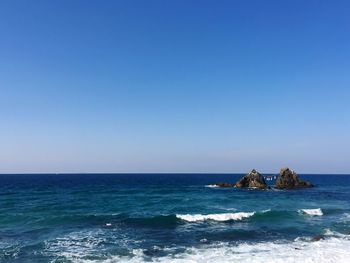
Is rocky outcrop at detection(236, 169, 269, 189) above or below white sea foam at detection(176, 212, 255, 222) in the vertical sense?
above

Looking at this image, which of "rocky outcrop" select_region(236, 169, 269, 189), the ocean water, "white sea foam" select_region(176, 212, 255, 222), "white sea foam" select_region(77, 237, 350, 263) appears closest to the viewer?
"white sea foam" select_region(77, 237, 350, 263)

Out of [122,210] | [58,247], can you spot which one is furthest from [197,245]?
[122,210]

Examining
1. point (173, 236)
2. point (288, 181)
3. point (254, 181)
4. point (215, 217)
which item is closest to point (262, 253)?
point (173, 236)

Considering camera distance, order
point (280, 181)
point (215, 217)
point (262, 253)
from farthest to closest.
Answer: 1. point (280, 181)
2. point (215, 217)
3. point (262, 253)

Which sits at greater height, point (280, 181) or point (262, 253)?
point (280, 181)

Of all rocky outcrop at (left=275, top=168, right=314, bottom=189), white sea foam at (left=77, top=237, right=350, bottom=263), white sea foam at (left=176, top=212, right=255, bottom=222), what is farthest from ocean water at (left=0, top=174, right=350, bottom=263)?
rocky outcrop at (left=275, top=168, right=314, bottom=189)

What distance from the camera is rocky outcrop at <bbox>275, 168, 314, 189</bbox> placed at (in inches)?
3152

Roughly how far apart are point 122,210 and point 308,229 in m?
21.8

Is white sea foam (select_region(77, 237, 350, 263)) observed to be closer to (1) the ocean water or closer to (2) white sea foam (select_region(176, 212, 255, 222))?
(1) the ocean water

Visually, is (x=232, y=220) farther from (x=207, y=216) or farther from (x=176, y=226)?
(x=176, y=226)

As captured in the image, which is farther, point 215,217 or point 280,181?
point 280,181

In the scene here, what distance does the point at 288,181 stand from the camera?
266 feet

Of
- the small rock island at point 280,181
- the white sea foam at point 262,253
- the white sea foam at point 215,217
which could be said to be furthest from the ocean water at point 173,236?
the small rock island at point 280,181

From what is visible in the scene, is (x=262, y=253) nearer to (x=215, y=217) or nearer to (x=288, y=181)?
(x=215, y=217)
